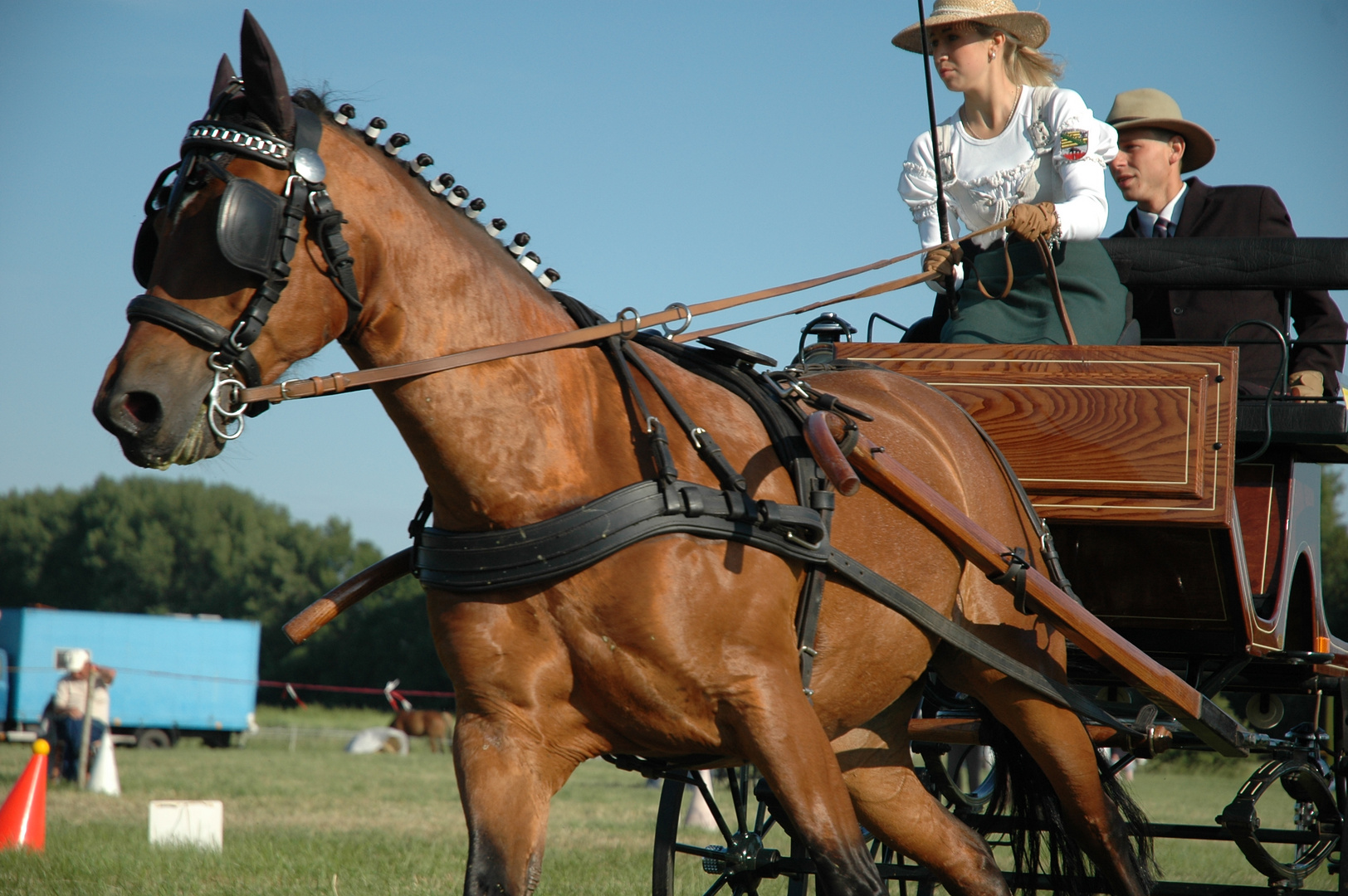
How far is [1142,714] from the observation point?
3.68 m

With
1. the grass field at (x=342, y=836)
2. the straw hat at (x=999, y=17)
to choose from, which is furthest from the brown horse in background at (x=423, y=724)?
the straw hat at (x=999, y=17)

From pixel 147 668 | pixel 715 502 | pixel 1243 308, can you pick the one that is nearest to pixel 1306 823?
pixel 1243 308

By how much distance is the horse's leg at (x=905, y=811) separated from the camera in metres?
3.69

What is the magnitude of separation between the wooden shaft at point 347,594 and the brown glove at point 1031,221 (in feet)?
7.10

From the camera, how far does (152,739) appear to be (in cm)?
2625

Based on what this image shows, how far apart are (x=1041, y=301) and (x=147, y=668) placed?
26525 mm

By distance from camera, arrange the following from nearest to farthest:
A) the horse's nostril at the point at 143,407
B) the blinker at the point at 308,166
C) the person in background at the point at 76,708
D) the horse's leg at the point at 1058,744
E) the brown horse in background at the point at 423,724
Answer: the horse's nostril at the point at 143,407
the blinker at the point at 308,166
the horse's leg at the point at 1058,744
the person in background at the point at 76,708
the brown horse in background at the point at 423,724

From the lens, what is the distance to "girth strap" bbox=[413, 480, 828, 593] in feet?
8.54

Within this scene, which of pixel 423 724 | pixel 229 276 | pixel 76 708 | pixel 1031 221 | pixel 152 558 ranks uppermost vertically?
pixel 1031 221

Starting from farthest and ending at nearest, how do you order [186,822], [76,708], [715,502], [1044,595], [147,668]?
[147,668] → [76,708] → [186,822] → [1044,595] → [715,502]

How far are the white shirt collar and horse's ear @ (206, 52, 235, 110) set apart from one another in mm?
4497

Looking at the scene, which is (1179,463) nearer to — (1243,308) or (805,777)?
(1243,308)

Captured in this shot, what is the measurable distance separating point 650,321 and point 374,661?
53723mm

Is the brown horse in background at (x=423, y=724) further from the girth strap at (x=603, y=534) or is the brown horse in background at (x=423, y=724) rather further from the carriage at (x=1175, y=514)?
the girth strap at (x=603, y=534)
